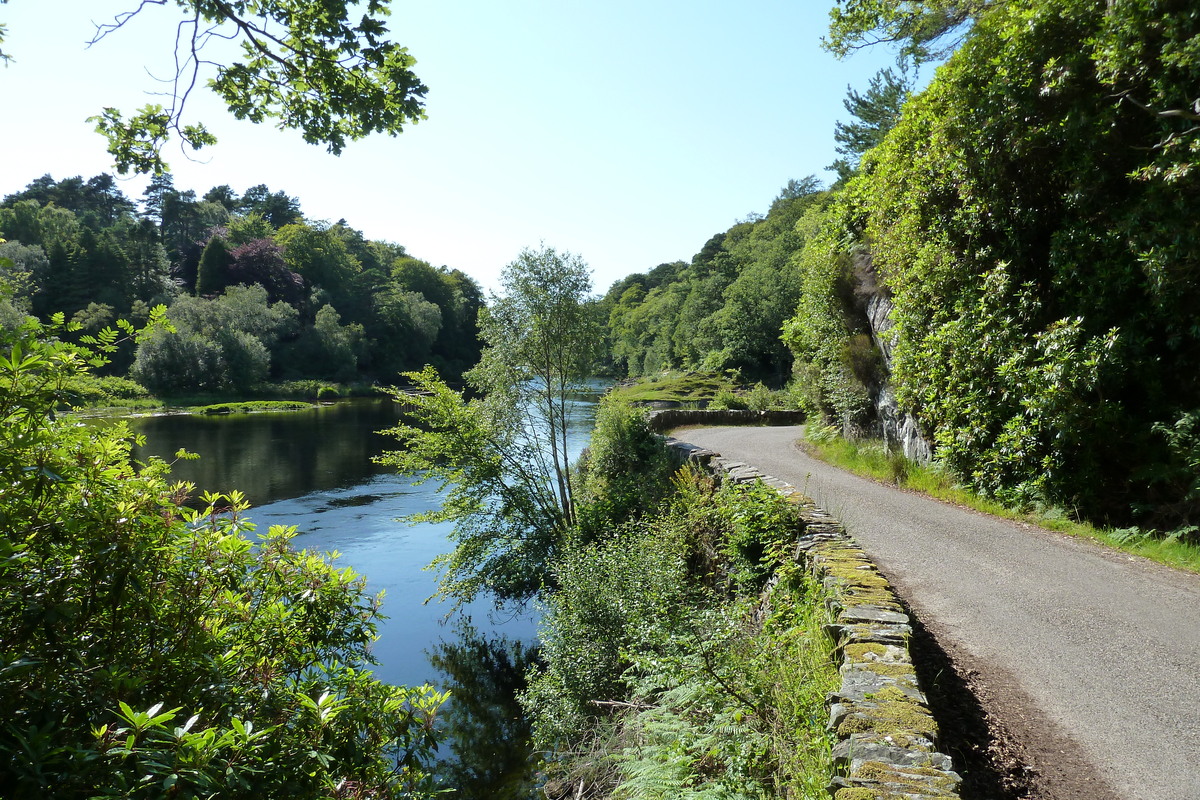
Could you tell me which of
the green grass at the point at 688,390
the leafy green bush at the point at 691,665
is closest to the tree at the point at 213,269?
the green grass at the point at 688,390

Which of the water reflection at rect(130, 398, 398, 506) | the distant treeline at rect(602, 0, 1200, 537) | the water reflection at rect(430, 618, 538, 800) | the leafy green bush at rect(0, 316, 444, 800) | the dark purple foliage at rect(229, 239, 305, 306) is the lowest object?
the water reflection at rect(430, 618, 538, 800)

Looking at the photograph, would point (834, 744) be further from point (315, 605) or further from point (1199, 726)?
point (315, 605)

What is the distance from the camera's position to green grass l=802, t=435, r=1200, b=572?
6497 millimetres

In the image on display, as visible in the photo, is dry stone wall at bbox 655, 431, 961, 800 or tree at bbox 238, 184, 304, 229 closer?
dry stone wall at bbox 655, 431, 961, 800

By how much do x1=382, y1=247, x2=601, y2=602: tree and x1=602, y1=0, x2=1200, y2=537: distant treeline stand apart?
8099 millimetres

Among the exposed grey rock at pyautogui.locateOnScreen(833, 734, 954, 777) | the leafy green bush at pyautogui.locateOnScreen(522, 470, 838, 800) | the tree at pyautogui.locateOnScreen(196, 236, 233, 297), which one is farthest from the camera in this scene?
the tree at pyautogui.locateOnScreen(196, 236, 233, 297)

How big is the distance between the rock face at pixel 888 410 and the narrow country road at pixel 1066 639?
284cm

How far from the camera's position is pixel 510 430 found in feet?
51.7

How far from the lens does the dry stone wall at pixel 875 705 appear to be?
2.94m

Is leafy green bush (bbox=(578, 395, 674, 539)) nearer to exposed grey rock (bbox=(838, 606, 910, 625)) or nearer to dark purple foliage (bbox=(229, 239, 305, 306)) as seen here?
exposed grey rock (bbox=(838, 606, 910, 625))

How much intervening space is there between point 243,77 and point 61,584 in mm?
4746

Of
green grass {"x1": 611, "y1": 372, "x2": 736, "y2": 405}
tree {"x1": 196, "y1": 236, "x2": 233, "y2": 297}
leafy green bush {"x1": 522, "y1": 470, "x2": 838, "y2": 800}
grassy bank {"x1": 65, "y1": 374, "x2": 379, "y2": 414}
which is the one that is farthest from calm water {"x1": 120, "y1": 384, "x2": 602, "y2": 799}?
tree {"x1": 196, "y1": 236, "x2": 233, "y2": 297}

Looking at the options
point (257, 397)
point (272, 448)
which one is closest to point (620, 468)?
point (272, 448)

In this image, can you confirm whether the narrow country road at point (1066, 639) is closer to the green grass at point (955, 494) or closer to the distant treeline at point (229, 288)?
the green grass at point (955, 494)
